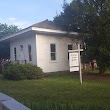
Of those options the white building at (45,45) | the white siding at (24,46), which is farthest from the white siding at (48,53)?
the white siding at (24,46)

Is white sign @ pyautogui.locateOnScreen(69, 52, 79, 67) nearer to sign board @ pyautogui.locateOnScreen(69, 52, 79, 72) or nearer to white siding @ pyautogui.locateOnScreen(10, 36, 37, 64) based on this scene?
sign board @ pyautogui.locateOnScreen(69, 52, 79, 72)

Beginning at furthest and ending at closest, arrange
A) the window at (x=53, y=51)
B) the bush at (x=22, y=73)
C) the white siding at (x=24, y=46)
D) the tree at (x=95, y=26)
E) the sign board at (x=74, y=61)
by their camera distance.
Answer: the window at (x=53, y=51) → the white siding at (x=24, y=46) → the tree at (x=95, y=26) → the bush at (x=22, y=73) → the sign board at (x=74, y=61)

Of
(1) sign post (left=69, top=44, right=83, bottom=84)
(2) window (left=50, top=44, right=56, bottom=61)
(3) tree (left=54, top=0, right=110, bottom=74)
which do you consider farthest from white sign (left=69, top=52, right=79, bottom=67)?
(2) window (left=50, top=44, right=56, bottom=61)

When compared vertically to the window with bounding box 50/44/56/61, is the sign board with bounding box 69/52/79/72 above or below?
below

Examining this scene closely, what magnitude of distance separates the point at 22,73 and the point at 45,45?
17.7 ft

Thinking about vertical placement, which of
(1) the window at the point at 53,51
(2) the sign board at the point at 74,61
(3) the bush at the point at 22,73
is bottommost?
(3) the bush at the point at 22,73

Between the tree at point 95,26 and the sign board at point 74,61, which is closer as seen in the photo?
the sign board at point 74,61

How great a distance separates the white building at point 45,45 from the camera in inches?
847

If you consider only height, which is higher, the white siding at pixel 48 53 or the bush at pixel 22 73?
the white siding at pixel 48 53

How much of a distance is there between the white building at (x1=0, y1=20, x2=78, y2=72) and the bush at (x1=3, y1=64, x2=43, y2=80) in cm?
355

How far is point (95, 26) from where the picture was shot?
1927cm

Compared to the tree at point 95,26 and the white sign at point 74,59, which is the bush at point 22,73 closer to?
the white sign at point 74,59

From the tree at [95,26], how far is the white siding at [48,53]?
2.87 m

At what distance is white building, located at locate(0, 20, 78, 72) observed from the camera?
21516 mm
